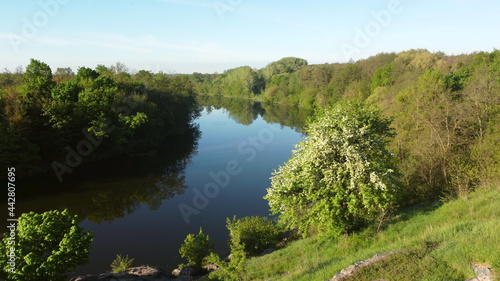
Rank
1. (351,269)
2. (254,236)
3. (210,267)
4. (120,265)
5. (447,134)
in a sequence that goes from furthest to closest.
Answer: (447,134)
(254,236)
(120,265)
(210,267)
(351,269)

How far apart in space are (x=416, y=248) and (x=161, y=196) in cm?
2809

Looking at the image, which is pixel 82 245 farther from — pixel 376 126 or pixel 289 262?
pixel 376 126

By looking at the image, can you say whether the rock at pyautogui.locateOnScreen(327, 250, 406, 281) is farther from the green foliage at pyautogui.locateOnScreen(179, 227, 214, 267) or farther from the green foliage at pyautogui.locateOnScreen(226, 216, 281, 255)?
the green foliage at pyautogui.locateOnScreen(179, 227, 214, 267)

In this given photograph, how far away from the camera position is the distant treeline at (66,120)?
111 ft

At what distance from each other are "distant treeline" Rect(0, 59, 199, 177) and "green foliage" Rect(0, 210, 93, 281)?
22.9m

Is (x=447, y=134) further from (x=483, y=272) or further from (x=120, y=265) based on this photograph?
(x=120, y=265)

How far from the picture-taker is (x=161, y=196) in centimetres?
3403

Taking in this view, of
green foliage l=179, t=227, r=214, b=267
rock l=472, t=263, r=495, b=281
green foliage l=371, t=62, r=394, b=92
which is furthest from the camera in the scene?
green foliage l=371, t=62, r=394, b=92

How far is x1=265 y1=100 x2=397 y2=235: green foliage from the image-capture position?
15.0 metres

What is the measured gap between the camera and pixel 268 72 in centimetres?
16238

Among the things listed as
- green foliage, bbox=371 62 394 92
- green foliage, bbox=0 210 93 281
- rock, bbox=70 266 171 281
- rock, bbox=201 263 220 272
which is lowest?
rock, bbox=201 263 220 272

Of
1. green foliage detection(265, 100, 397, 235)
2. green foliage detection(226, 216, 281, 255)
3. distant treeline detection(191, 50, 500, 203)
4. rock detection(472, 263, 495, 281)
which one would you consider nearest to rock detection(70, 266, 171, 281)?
green foliage detection(226, 216, 281, 255)

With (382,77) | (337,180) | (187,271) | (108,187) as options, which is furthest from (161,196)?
(382,77)

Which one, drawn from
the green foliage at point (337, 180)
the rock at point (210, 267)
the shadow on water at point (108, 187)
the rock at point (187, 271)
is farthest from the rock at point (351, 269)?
the shadow on water at point (108, 187)
